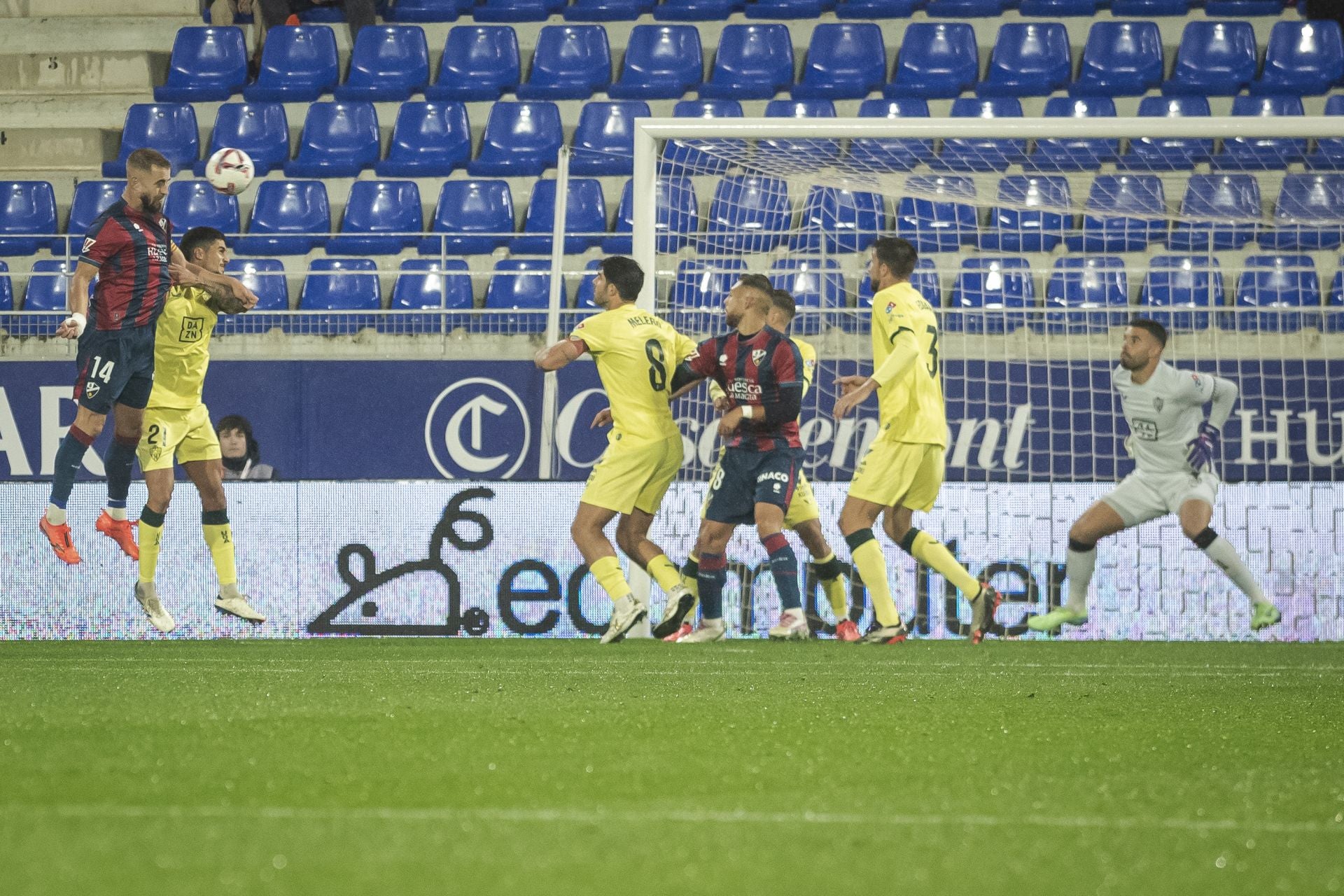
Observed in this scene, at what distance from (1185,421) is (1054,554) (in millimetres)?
1094

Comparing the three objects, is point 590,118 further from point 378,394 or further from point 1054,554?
point 1054,554

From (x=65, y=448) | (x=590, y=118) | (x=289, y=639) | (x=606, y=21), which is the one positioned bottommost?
(x=289, y=639)

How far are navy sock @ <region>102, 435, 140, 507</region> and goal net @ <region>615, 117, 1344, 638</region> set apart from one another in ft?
9.55

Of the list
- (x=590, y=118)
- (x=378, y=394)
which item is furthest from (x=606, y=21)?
(x=378, y=394)

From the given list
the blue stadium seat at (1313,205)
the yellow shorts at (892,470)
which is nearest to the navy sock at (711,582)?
the yellow shorts at (892,470)

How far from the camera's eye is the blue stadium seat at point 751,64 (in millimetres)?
14711

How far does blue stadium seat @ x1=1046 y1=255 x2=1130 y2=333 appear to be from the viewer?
11.5 meters

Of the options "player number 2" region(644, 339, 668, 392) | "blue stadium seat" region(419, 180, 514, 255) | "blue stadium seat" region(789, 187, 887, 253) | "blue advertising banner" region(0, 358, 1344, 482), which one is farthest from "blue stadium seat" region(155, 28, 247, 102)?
"player number 2" region(644, 339, 668, 392)

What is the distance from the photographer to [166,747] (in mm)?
3764

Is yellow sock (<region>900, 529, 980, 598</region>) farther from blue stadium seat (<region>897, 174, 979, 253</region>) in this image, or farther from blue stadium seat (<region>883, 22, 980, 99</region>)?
blue stadium seat (<region>883, 22, 980, 99</region>)

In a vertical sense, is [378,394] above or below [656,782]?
above

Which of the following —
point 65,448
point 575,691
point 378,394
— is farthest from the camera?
point 378,394

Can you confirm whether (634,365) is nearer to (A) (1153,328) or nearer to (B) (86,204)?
(A) (1153,328)

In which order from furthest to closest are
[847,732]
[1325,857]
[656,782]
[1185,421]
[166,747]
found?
[1185,421] → [847,732] → [166,747] → [656,782] → [1325,857]
